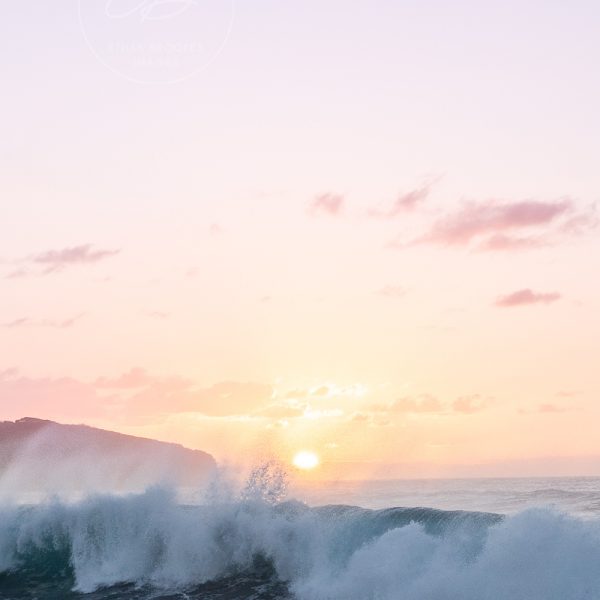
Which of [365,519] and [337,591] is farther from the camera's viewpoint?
[365,519]

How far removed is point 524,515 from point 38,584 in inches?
590

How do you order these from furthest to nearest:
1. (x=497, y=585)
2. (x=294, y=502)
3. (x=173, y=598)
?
1. (x=294, y=502)
2. (x=173, y=598)
3. (x=497, y=585)

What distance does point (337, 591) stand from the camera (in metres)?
20.6

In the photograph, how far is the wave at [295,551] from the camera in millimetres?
18609

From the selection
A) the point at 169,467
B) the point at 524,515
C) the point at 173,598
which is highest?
the point at 169,467

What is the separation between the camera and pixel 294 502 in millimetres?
26250

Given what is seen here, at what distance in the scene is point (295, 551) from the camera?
23891mm

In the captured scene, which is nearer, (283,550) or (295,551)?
(295,551)

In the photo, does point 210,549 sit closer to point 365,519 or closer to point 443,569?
point 365,519

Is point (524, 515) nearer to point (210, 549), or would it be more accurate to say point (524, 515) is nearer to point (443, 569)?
point (443, 569)

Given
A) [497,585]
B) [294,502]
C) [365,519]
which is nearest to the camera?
[497,585]

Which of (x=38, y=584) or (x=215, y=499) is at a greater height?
(x=215, y=499)

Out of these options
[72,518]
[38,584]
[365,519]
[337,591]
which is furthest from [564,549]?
[72,518]

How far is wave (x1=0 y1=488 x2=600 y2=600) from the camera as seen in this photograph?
18.6 m
